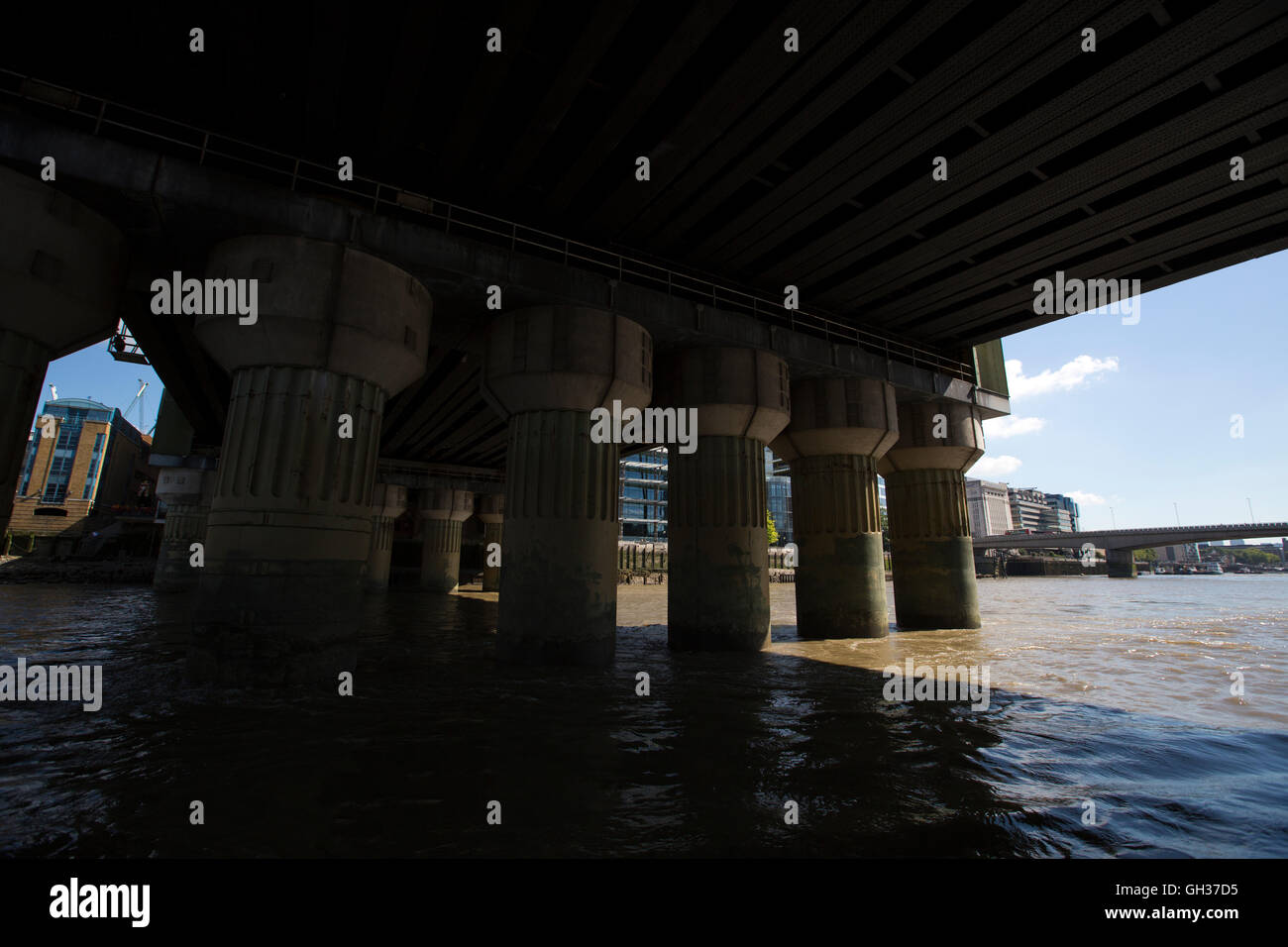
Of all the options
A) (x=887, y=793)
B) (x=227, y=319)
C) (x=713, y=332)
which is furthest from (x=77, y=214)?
(x=887, y=793)

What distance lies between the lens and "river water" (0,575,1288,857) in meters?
4.04

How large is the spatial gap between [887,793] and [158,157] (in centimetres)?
1395

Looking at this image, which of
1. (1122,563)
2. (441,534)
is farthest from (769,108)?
(1122,563)

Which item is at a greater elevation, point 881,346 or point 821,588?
point 881,346

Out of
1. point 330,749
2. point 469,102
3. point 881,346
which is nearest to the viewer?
point 330,749

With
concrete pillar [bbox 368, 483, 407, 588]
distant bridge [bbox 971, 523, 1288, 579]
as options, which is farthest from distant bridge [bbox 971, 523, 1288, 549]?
concrete pillar [bbox 368, 483, 407, 588]

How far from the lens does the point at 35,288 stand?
29.0 ft

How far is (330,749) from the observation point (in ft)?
19.5

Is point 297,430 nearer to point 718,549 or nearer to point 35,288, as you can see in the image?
point 35,288

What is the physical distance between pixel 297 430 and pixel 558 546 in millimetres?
5219

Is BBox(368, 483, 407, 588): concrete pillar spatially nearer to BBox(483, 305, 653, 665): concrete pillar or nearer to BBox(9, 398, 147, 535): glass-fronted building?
BBox(483, 305, 653, 665): concrete pillar

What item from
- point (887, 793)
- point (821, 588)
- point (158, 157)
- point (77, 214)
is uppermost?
point (158, 157)

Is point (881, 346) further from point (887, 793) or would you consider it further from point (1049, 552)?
point (1049, 552)

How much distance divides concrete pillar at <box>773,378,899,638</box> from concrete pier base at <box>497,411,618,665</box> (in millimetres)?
8102
